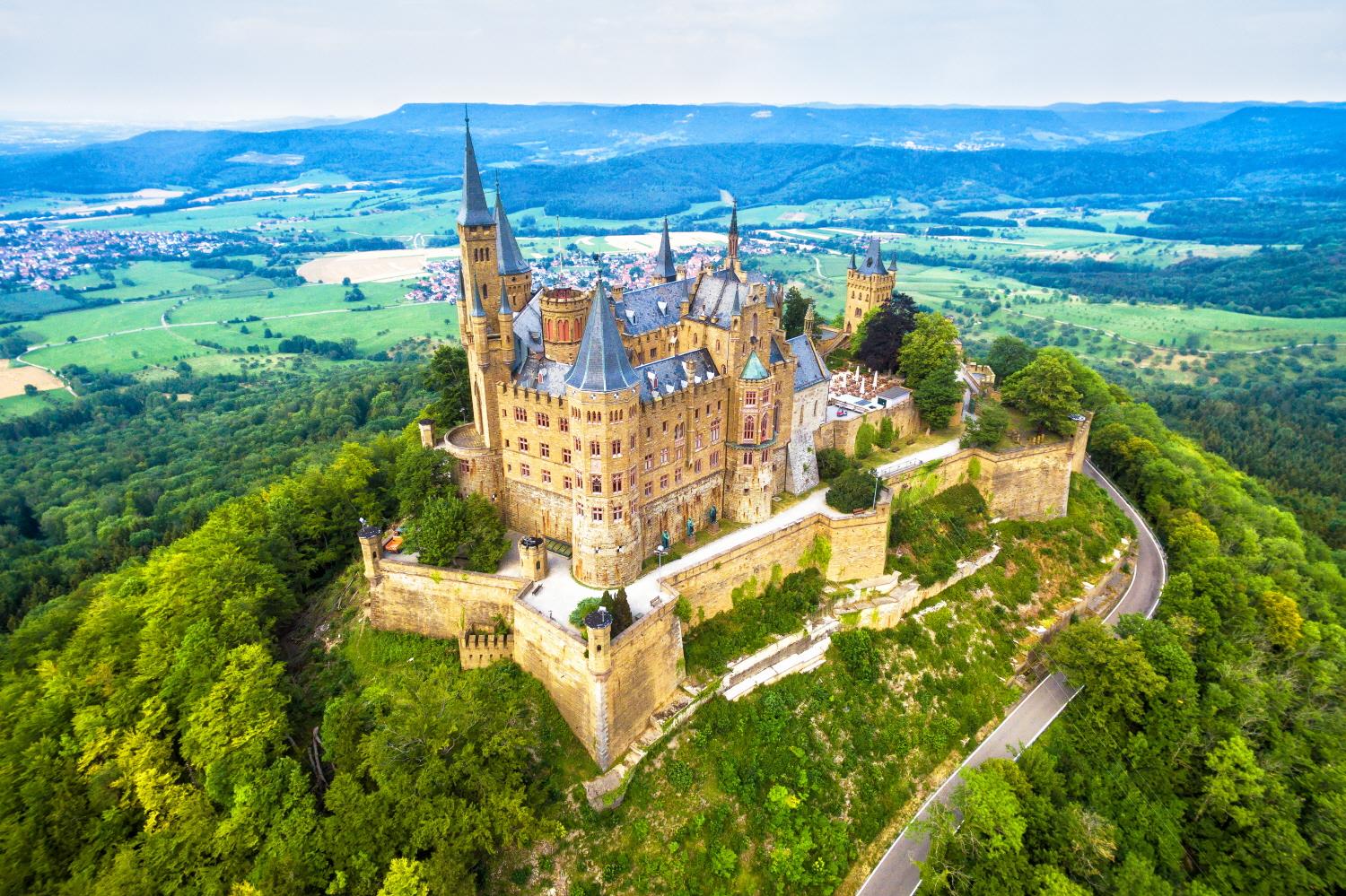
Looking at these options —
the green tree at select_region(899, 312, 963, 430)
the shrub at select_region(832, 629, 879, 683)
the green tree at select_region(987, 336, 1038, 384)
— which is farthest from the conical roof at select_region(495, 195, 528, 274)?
the green tree at select_region(987, 336, 1038, 384)

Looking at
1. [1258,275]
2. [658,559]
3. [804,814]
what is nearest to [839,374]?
Answer: [658,559]

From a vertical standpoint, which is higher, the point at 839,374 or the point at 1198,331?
the point at 839,374

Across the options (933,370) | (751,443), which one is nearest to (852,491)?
(751,443)

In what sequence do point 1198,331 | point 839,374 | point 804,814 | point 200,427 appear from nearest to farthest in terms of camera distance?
point 804,814
point 839,374
point 200,427
point 1198,331

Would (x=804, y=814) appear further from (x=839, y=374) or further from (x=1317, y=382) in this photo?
(x=1317, y=382)

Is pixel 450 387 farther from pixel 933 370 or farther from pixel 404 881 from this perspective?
pixel 933 370

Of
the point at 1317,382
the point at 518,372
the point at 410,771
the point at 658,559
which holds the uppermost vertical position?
the point at 518,372

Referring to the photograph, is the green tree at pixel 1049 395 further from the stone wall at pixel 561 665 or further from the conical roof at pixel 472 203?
the conical roof at pixel 472 203
